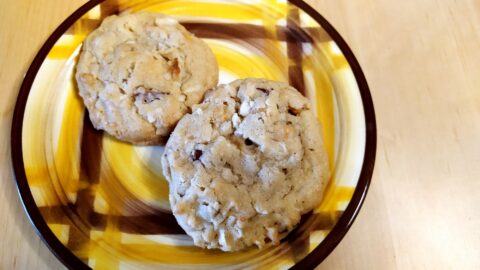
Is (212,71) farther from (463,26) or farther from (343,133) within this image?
(463,26)

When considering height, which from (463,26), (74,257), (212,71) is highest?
(463,26)

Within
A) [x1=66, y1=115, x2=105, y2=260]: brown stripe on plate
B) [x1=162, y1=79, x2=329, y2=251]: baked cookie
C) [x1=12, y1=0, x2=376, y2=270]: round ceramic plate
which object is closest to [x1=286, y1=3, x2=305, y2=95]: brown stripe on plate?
[x1=12, y1=0, x2=376, y2=270]: round ceramic plate

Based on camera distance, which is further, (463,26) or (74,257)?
(463,26)

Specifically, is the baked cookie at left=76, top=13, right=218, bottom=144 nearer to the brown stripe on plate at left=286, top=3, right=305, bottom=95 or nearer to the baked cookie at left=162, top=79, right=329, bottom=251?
the baked cookie at left=162, top=79, right=329, bottom=251

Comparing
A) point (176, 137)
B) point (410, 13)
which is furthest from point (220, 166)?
point (410, 13)

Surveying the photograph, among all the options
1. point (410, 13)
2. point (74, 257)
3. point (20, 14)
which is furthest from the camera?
point (410, 13)

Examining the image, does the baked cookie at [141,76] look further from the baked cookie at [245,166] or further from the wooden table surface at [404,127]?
the wooden table surface at [404,127]

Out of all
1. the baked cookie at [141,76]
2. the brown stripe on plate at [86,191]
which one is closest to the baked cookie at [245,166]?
the baked cookie at [141,76]

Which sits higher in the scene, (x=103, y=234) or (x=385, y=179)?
(x=385, y=179)
